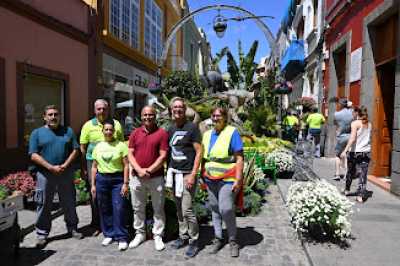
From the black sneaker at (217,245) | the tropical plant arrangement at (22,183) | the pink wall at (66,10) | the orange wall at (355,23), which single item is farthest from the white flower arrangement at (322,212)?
the pink wall at (66,10)

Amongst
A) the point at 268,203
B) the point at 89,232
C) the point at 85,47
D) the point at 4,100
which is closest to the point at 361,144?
the point at 268,203

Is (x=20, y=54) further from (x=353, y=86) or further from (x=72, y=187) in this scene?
(x=353, y=86)

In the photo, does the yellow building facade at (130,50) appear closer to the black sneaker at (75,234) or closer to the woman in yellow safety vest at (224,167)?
the black sneaker at (75,234)

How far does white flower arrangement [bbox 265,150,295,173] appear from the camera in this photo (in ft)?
26.9

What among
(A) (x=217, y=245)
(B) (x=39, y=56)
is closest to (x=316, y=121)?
(A) (x=217, y=245)

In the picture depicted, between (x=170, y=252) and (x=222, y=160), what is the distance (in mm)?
1306

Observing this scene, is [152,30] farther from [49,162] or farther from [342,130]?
[49,162]

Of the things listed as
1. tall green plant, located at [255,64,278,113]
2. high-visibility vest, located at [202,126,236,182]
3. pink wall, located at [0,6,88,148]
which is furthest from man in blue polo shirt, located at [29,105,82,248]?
tall green plant, located at [255,64,278,113]

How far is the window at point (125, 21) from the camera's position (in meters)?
15.9

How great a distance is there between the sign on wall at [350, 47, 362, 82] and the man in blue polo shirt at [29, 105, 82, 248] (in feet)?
25.3

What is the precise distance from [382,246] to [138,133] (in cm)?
322

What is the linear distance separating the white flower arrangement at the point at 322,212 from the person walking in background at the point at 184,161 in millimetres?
1315

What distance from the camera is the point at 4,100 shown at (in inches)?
340

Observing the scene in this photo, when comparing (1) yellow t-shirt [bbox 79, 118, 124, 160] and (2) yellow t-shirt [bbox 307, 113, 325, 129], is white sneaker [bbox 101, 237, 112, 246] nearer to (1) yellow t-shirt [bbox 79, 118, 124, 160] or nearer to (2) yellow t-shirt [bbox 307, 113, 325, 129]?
(1) yellow t-shirt [bbox 79, 118, 124, 160]
